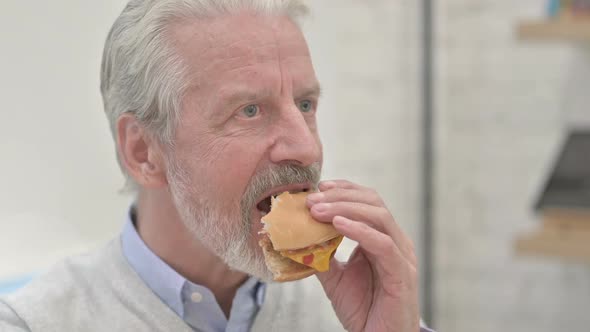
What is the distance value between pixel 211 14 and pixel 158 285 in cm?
43

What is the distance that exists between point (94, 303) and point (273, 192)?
0.33 metres

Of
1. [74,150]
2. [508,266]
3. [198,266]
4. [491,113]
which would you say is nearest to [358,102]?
[491,113]

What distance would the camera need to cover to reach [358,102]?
8.09 ft

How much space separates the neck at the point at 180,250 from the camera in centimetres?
129

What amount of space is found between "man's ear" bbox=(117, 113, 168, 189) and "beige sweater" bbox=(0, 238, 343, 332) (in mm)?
130

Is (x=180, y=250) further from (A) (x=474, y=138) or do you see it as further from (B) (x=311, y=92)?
(A) (x=474, y=138)

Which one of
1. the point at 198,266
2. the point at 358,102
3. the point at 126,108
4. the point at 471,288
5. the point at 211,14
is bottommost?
the point at 471,288

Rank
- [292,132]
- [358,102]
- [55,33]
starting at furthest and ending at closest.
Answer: [358,102], [55,33], [292,132]

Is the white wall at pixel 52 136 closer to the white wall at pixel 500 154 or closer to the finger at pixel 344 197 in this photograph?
the finger at pixel 344 197

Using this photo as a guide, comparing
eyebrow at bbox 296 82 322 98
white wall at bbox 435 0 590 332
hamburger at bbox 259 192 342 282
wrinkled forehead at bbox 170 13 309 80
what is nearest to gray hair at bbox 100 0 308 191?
wrinkled forehead at bbox 170 13 309 80

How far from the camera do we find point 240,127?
1.19m

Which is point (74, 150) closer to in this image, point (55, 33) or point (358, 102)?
point (55, 33)

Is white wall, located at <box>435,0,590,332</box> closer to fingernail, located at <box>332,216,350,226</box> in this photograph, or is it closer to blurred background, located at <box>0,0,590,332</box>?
blurred background, located at <box>0,0,590,332</box>

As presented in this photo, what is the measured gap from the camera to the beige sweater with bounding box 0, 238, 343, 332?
1189mm
